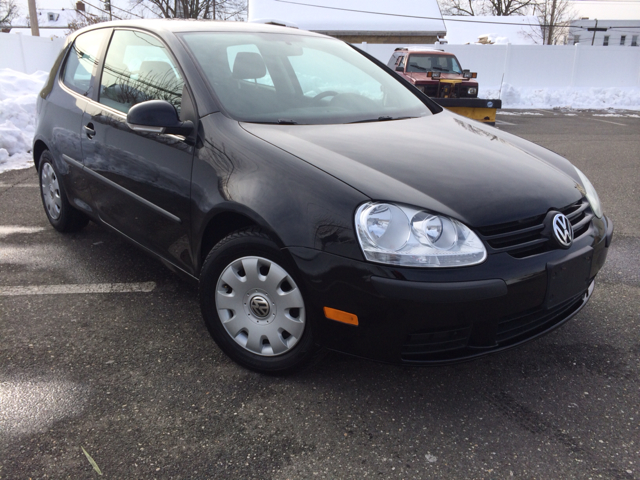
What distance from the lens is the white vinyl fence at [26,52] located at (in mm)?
16766

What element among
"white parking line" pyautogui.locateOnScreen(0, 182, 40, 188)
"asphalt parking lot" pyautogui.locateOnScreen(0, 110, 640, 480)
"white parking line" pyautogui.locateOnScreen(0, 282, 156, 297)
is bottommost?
"white parking line" pyautogui.locateOnScreen(0, 182, 40, 188)

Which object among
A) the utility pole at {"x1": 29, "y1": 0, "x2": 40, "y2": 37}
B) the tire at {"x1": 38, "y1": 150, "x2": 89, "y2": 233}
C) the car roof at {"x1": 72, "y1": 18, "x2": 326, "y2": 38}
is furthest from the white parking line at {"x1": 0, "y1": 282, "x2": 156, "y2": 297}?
the utility pole at {"x1": 29, "y1": 0, "x2": 40, "y2": 37}

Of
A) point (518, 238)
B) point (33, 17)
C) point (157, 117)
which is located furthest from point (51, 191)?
point (33, 17)

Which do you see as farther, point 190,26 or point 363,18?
point 363,18

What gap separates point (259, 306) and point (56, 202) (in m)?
2.60

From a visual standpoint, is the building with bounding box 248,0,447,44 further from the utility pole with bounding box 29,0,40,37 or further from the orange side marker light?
the orange side marker light

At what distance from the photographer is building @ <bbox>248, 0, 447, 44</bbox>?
32.5m

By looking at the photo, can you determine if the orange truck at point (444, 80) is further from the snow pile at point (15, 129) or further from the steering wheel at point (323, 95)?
the steering wheel at point (323, 95)

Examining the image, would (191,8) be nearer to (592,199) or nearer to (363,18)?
(363,18)

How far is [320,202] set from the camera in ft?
6.90

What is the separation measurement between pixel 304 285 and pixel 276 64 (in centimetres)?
154

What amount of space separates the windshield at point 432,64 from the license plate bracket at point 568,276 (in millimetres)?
12654

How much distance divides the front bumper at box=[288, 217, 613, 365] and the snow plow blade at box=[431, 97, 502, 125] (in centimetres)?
820

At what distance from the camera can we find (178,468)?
1.93 metres
